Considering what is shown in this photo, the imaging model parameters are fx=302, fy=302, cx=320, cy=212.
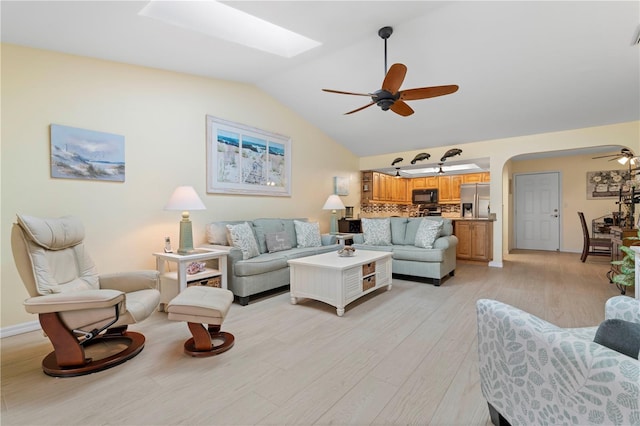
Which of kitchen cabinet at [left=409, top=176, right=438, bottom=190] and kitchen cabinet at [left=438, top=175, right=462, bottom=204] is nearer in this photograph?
kitchen cabinet at [left=438, top=175, right=462, bottom=204]

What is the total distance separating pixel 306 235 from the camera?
4746 millimetres

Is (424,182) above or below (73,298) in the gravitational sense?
above

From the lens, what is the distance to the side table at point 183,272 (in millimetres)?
3107

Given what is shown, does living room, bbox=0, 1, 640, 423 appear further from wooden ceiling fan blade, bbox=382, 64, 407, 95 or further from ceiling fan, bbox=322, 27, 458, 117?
wooden ceiling fan blade, bbox=382, 64, 407, 95

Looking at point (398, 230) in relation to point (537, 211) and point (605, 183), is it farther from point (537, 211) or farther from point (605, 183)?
point (605, 183)

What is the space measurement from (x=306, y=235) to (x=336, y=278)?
173 centimetres

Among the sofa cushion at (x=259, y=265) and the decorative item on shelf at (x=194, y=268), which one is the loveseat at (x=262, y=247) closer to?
the sofa cushion at (x=259, y=265)

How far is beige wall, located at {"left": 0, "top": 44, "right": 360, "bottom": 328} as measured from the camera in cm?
265

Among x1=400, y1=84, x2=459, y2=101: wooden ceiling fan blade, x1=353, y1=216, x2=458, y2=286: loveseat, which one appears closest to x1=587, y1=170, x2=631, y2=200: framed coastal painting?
x1=353, y1=216, x2=458, y2=286: loveseat

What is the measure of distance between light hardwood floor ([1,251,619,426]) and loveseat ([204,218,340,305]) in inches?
13.3

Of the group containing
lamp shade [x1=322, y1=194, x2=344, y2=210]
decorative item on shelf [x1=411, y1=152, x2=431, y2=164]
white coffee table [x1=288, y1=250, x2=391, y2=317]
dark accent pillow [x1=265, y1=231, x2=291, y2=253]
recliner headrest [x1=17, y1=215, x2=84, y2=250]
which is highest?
decorative item on shelf [x1=411, y1=152, x2=431, y2=164]

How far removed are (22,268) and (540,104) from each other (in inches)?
229

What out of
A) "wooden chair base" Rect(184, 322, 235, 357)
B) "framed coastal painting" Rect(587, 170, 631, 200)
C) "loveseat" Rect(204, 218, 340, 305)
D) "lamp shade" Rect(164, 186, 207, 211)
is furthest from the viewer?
"framed coastal painting" Rect(587, 170, 631, 200)

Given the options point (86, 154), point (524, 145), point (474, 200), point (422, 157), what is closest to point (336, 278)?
point (86, 154)
